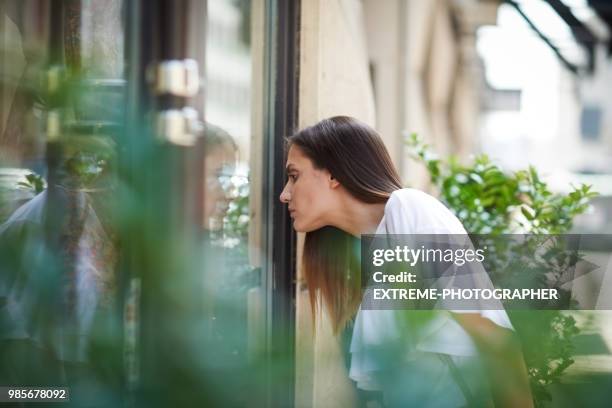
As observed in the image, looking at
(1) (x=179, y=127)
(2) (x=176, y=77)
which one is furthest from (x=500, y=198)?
(1) (x=179, y=127)

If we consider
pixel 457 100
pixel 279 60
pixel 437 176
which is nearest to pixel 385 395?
pixel 279 60

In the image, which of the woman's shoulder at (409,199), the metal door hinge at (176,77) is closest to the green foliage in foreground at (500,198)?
the woman's shoulder at (409,199)

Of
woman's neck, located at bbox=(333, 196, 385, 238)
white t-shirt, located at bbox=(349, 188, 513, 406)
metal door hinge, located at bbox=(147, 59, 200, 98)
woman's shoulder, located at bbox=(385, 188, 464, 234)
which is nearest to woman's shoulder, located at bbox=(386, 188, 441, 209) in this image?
woman's shoulder, located at bbox=(385, 188, 464, 234)

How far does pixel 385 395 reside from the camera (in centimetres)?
67

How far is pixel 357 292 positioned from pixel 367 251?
0.07 meters

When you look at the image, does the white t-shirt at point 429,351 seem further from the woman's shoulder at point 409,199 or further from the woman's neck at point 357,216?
the woman's neck at point 357,216

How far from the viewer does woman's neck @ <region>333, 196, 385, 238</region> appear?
182 cm

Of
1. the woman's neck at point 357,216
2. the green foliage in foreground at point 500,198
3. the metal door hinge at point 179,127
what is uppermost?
the metal door hinge at point 179,127

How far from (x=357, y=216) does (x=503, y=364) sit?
1219 mm

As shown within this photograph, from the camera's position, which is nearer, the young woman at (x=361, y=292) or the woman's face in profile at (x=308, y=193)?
the young woman at (x=361, y=292)

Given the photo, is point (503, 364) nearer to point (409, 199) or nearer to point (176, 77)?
point (176, 77)

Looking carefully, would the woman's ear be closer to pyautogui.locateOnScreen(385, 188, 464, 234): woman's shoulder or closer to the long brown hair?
the long brown hair

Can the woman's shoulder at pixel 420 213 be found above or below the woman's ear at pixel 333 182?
below

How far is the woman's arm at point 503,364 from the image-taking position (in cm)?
62
